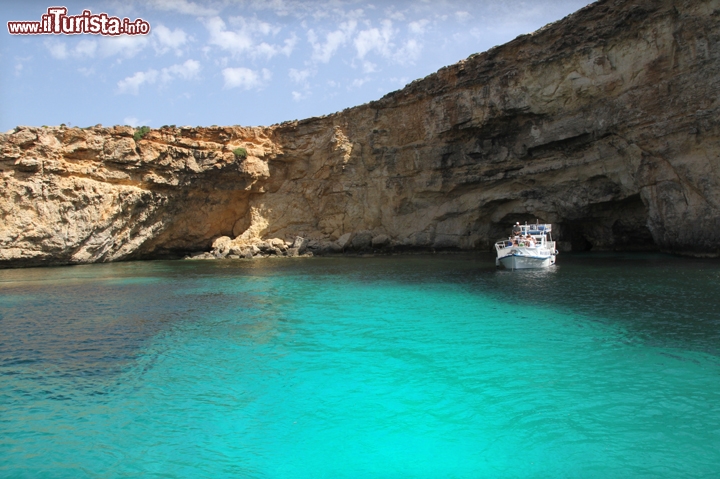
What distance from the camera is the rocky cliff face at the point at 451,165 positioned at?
2383 centimetres

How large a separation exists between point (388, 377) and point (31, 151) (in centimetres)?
3202

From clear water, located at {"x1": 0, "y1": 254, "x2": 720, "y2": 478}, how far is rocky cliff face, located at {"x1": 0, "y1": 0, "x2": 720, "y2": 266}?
1214 centimetres

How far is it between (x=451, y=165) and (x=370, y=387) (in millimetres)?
28423

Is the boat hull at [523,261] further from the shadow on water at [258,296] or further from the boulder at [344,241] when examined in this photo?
the boulder at [344,241]

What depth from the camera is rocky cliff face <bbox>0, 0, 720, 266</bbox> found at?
2383 cm

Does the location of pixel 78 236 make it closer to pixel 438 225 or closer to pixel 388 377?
pixel 438 225

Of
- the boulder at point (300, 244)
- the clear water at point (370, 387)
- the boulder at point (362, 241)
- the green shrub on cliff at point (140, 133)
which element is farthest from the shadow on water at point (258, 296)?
the green shrub on cliff at point (140, 133)

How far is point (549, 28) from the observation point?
1080 inches

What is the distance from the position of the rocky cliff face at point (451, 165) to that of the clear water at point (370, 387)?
1214 centimetres

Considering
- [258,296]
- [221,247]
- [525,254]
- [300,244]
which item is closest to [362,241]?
[300,244]

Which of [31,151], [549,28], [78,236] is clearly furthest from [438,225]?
[31,151]

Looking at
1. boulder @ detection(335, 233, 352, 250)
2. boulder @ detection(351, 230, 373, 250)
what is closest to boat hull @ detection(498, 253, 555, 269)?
boulder @ detection(351, 230, 373, 250)

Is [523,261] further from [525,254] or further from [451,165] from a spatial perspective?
[451,165]

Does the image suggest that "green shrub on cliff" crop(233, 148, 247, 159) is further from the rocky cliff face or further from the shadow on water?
the shadow on water
